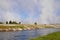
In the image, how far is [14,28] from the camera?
36.1 meters

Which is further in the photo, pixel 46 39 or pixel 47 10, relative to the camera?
pixel 47 10

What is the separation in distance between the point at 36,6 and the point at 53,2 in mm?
1891

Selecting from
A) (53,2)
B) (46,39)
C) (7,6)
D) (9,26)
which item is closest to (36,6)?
(53,2)

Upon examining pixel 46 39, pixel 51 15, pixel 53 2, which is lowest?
pixel 46 39

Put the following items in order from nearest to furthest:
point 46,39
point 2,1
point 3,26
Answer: point 46,39
point 2,1
point 3,26

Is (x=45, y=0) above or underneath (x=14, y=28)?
above

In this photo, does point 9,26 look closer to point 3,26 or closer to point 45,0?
point 3,26

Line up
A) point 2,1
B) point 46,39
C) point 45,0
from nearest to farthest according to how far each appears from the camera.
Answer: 1. point 46,39
2. point 45,0
3. point 2,1

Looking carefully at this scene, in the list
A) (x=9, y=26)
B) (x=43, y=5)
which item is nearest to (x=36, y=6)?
(x=43, y=5)

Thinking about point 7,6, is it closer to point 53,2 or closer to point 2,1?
point 2,1

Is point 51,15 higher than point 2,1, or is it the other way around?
point 2,1

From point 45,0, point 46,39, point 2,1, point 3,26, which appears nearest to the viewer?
point 46,39

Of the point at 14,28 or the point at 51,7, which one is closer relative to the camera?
the point at 51,7

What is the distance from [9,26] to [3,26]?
1.12m
